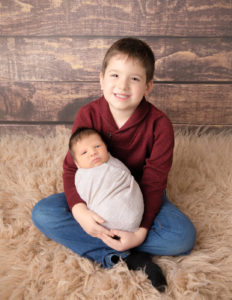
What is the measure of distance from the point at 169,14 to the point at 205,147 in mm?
701

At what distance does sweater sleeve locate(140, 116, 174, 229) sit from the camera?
0.94 meters

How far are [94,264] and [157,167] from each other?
36 centimetres

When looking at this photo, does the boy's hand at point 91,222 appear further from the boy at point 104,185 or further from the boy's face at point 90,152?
the boy's face at point 90,152

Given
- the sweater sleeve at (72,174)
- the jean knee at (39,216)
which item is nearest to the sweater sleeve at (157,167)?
the sweater sleeve at (72,174)

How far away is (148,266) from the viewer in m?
0.82

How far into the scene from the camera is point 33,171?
4.25ft

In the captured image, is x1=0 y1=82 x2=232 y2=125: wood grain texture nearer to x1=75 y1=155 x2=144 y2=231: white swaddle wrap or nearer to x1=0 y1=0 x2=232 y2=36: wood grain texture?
x1=0 y1=0 x2=232 y2=36: wood grain texture

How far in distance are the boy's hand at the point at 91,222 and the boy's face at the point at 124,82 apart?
0.35m

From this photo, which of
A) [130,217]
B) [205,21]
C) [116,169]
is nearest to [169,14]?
[205,21]

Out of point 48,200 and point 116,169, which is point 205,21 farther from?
point 48,200

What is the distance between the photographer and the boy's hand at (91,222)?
2.75 feet

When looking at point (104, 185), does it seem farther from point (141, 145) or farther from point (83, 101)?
point (83, 101)

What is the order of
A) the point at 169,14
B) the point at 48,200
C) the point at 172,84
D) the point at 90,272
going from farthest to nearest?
the point at 172,84
the point at 169,14
the point at 48,200
the point at 90,272

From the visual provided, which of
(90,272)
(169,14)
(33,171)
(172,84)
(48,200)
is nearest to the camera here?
(90,272)
